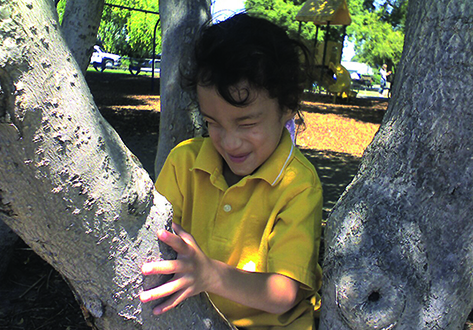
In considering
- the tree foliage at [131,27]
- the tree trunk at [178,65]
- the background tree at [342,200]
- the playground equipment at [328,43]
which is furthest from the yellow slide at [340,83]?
the background tree at [342,200]

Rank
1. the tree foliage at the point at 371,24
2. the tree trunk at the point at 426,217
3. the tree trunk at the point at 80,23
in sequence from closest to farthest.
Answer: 1. the tree trunk at the point at 426,217
2. the tree trunk at the point at 80,23
3. the tree foliage at the point at 371,24

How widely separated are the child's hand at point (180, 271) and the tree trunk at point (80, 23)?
257 cm

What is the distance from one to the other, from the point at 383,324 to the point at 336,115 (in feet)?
41.1

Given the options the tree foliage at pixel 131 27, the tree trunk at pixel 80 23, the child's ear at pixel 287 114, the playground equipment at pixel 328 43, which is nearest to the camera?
the child's ear at pixel 287 114

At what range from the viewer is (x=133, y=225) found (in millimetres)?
1208

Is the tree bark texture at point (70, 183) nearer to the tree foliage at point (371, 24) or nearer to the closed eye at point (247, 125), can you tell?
the closed eye at point (247, 125)

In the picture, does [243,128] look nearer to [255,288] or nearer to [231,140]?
[231,140]

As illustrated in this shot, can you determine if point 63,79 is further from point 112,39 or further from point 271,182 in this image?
point 112,39

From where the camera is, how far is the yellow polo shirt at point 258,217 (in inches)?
66.6

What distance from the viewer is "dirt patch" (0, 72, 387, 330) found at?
3053 millimetres

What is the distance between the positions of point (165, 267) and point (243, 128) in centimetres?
68

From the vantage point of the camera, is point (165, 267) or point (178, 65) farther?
point (178, 65)

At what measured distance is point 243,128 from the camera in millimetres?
1757

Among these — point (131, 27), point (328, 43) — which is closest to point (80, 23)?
point (328, 43)
